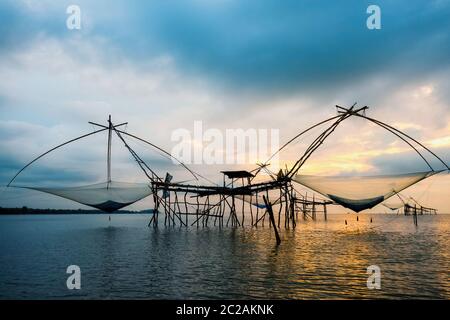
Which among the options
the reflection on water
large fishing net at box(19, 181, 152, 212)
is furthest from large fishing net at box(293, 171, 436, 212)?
large fishing net at box(19, 181, 152, 212)

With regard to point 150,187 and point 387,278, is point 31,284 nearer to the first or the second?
point 387,278

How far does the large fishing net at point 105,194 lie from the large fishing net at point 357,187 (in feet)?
39.8

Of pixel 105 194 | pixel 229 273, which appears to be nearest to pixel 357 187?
pixel 229 273

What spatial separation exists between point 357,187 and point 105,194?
15.9 meters

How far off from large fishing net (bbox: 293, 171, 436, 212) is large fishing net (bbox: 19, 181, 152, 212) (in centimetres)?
1212

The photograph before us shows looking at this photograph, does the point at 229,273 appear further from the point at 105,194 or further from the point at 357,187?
the point at 105,194

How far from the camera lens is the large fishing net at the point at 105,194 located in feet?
74.6

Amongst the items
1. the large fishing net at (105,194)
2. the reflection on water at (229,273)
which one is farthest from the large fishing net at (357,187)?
the large fishing net at (105,194)

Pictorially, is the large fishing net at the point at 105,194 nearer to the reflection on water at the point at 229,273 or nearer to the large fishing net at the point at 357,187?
the reflection on water at the point at 229,273

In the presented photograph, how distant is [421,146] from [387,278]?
6240mm

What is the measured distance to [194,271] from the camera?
12031 mm

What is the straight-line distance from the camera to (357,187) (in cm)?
1891
